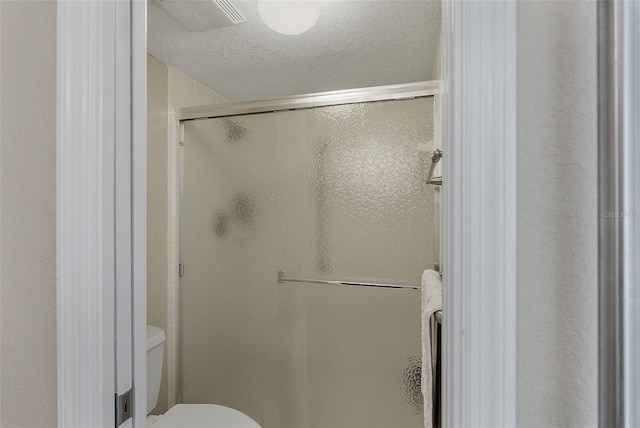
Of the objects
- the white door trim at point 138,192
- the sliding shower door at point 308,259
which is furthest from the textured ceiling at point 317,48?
the white door trim at point 138,192

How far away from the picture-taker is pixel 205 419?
1.47 meters

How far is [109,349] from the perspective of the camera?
58 centimetres

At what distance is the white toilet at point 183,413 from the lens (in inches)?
56.9

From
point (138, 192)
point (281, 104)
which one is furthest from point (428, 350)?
point (281, 104)

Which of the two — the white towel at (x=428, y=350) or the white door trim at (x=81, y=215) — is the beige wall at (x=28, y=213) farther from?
the white towel at (x=428, y=350)

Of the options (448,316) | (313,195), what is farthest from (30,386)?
(313,195)

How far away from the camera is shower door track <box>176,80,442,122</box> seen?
161 centimetres

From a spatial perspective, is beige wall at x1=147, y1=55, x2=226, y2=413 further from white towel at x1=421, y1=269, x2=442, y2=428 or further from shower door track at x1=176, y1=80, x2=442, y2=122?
white towel at x1=421, y1=269, x2=442, y2=428

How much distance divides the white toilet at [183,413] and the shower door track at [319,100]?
1173mm

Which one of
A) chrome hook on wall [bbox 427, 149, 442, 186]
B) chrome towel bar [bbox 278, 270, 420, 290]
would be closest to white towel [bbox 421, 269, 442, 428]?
chrome hook on wall [bbox 427, 149, 442, 186]

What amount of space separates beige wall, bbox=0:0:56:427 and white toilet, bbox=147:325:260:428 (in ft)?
3.09

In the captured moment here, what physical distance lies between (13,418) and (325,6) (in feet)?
5.05

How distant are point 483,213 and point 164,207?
6.19 feet

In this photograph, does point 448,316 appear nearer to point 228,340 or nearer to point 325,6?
point 325,6
